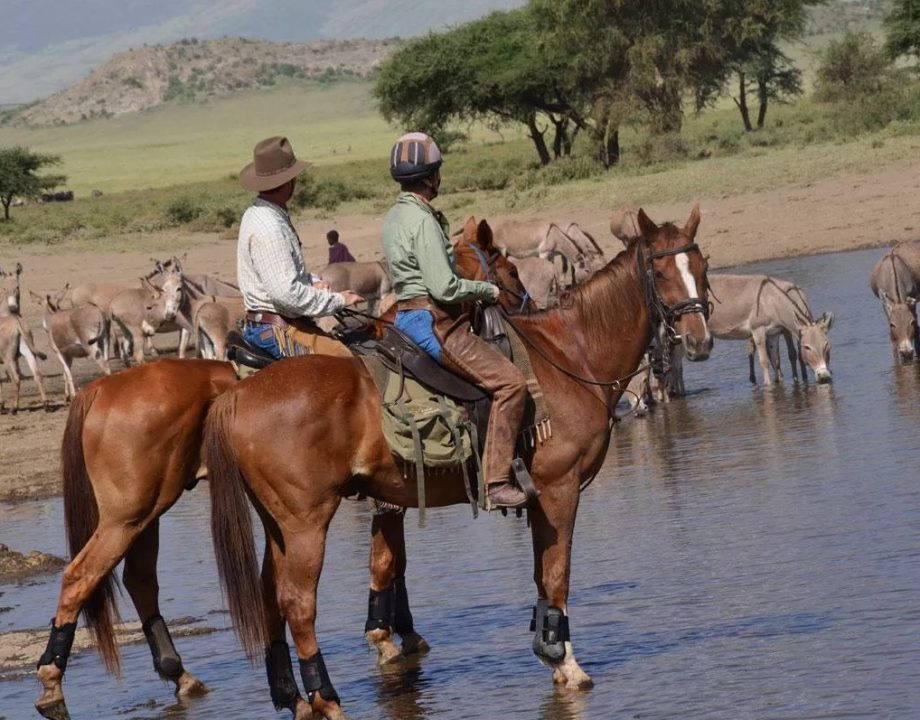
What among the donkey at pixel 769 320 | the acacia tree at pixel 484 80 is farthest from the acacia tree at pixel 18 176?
the donkey at pixel 769 320

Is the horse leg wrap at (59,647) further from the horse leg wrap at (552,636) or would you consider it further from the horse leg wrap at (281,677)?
the horse leg wrap at (552,636)

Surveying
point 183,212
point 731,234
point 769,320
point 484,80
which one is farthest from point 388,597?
point 484,80

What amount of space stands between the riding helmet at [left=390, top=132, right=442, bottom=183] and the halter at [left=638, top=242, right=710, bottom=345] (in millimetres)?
1143

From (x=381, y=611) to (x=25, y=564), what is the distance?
439 cm

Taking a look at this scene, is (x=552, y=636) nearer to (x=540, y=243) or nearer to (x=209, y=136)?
(x=540, y=243)

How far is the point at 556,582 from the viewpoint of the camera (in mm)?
7805

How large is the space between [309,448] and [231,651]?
88.9 inches

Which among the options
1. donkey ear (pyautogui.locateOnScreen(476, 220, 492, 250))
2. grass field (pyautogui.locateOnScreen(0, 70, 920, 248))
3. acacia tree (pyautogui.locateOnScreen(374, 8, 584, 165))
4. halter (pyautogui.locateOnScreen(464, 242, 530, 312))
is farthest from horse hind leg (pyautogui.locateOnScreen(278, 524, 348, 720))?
acacia tree (pyautogui.locateOnScreen(374, 8, 584, 165))

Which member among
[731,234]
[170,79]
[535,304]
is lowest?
[731,234]

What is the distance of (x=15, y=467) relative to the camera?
17312mm

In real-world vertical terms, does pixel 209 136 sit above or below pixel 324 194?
above

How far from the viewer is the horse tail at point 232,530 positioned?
7531 millimetres

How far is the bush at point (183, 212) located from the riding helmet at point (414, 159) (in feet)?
137

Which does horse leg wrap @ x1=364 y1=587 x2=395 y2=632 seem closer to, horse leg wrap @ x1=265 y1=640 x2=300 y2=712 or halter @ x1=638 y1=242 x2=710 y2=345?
horse leg wrap @ x1=265 y1=640 x2=300 y2=712
